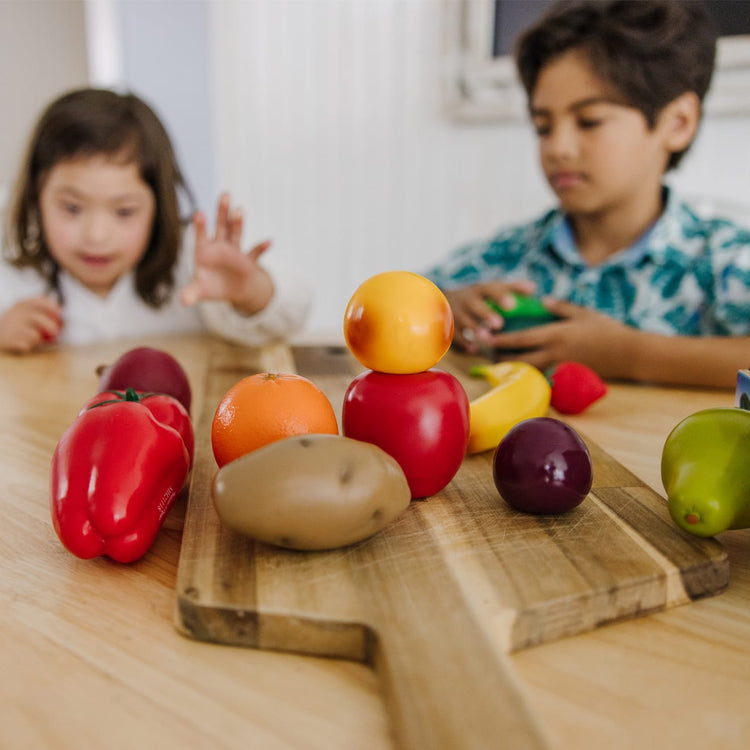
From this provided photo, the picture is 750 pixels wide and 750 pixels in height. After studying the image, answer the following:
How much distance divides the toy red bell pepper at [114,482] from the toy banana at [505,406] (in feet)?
0.96

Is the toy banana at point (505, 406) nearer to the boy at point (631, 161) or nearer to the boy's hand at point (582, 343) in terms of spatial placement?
the boy's hand at point (582, 343)

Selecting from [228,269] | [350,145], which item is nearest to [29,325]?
[228,269]

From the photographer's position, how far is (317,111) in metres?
2.71

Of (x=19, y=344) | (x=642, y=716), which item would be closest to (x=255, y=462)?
(x=642, y=716)

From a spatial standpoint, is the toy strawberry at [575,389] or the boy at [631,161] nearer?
the toy strawberry at [575,389]

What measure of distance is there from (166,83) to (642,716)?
3270mm

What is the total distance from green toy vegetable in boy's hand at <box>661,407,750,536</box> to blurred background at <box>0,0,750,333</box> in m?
1.90

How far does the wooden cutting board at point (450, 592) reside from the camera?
0.32 m

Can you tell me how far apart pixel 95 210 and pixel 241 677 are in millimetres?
1248

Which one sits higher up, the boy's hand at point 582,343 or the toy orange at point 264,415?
the toy orange at point 264,415

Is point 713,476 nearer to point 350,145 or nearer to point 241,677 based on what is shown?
point 241,677

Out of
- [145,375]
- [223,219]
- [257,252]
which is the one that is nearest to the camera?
[145,375]

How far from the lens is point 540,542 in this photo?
467 millimetres

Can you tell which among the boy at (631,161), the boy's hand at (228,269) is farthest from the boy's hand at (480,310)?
the boy's hand at (228,269)
